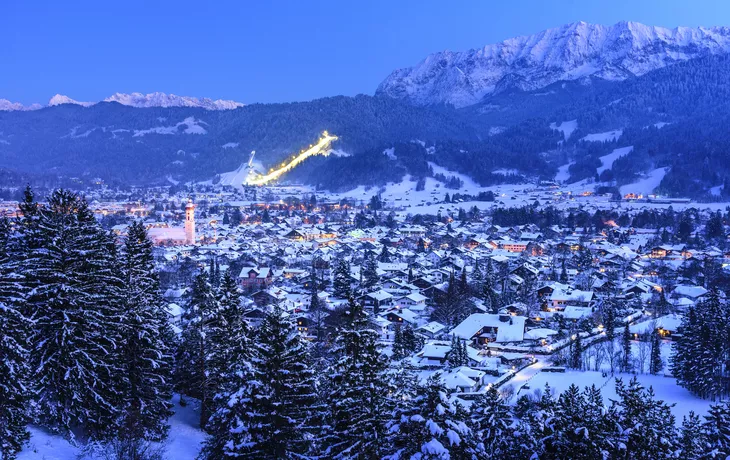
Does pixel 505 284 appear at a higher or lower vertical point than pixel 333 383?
lower

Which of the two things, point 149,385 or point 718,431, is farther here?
point 149,385

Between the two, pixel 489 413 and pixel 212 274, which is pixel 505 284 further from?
pixel 489 413

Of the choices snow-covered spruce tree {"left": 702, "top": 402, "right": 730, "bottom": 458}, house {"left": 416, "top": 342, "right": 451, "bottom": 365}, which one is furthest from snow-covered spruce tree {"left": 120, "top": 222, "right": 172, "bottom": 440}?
house {"left": 416, "top": 342, "right": 451, "bottom": 365}

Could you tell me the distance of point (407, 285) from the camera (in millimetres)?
48594

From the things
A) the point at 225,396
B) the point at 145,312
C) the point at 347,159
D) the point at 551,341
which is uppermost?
the point at 347,159

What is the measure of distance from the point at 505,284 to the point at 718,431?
124 ft

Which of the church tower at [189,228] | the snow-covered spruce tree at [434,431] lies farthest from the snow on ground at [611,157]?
the snow-covered spruce tree at [434,431]

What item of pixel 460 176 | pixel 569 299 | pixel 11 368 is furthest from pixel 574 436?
pixel 460 176

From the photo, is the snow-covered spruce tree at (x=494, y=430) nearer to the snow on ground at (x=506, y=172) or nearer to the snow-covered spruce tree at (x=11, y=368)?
the snow-covered spruce tree at (x=11, y=368)

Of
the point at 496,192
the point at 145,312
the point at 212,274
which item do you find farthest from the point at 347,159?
the point at 145,312

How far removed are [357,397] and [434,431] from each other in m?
2.09

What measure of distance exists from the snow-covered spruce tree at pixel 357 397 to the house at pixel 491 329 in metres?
23.2

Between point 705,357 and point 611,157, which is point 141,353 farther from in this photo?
point 611,157

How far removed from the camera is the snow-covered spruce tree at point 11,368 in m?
10.5
